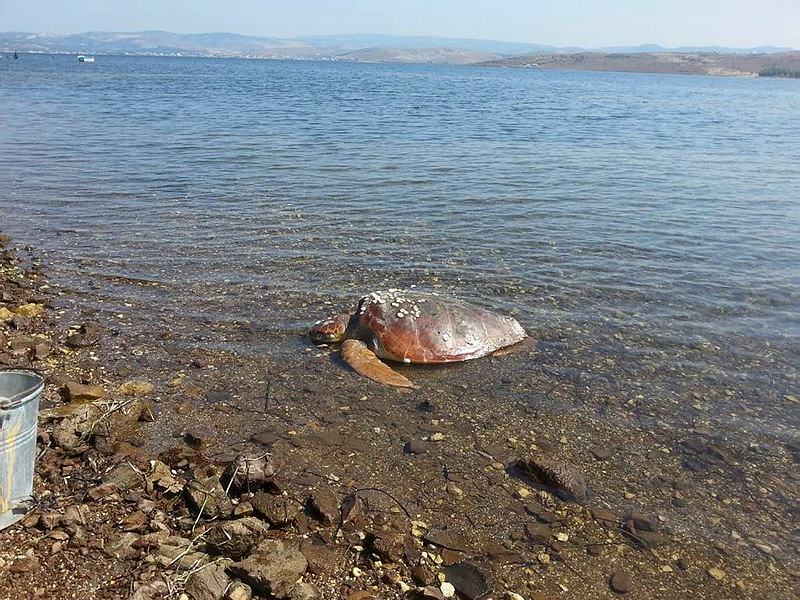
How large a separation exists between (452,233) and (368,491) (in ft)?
28.5

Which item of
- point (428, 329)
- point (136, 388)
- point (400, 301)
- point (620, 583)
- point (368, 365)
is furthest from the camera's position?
point (400, 301)

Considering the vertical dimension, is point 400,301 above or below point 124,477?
above

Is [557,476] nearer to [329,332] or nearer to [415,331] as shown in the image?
[415,331]

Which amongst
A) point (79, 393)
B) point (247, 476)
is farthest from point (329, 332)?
point (247, 476)

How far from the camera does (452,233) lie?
529 inches

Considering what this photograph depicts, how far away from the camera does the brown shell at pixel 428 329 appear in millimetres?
8109

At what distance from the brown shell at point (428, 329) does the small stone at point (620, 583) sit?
369 centimetres

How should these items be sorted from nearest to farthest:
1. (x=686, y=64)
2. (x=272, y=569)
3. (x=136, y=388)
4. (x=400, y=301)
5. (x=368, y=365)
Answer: (x=272, y=569), (x=136, y=388), (x=368, y=365), (x=400, y=301), (x=686, y=64)

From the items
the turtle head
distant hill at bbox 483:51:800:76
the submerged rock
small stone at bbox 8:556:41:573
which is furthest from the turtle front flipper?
distant hill at bbox 483:51:800:76

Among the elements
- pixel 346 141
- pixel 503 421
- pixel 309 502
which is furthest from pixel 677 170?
pixel 309 502

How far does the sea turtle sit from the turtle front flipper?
1cm

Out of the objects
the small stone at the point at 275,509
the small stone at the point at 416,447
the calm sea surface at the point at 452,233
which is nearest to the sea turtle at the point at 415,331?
the calm sea surface at the point at 452,233

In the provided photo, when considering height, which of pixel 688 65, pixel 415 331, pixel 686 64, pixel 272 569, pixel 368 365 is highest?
pixel 686 64

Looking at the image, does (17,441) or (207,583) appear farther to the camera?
(17,441)
